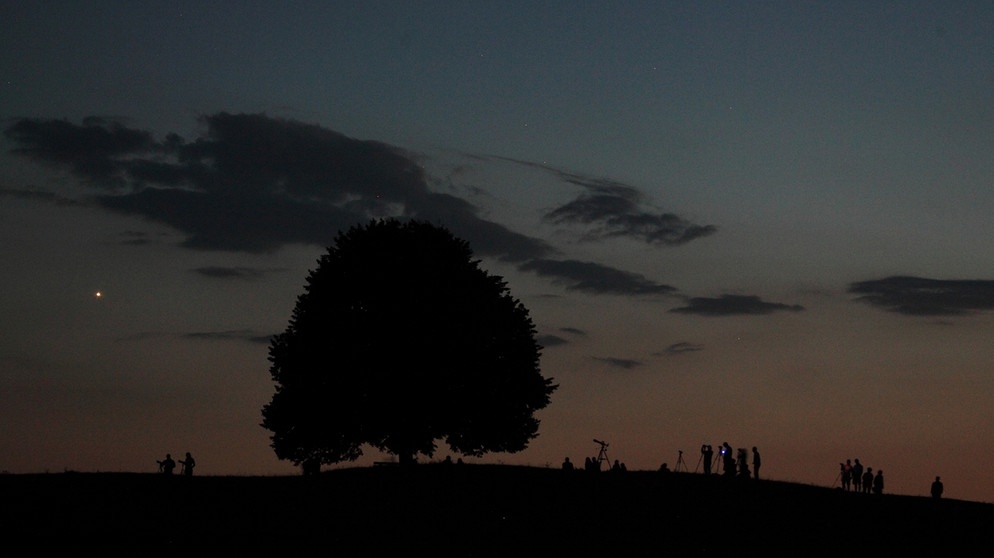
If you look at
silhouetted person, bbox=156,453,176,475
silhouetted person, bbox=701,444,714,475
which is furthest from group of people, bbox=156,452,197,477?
silhouetted person, bbox=701,444,714,475

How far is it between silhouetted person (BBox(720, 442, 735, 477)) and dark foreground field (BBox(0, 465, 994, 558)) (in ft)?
5.59

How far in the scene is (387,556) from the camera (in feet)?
152

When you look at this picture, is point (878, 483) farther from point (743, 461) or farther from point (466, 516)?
point (466, 516)

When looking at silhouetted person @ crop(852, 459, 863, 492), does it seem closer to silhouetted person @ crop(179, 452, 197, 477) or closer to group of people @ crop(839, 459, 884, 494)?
group of people @ crop(839, 459, 884, 494)

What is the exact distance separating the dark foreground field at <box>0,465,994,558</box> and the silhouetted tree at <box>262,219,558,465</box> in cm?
434

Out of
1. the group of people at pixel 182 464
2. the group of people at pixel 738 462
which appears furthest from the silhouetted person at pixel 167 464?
the group of people at pixel 738 462

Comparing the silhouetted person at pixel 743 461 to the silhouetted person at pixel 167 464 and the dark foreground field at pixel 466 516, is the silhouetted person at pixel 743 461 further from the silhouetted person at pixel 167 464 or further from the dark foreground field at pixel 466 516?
the silhouetted person at pixel 167 464

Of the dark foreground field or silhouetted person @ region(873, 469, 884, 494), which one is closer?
the dark foreground field

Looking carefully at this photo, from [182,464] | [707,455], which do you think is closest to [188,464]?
[182,464]

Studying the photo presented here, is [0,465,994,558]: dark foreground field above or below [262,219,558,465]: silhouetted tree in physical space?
below

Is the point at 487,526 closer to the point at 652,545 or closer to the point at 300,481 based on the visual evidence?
the point at 652,545

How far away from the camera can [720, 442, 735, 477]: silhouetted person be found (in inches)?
2689

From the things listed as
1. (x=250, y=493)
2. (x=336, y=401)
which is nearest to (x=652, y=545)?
(x=250, y=493)

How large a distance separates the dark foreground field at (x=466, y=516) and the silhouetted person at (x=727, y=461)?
5.59 feet
